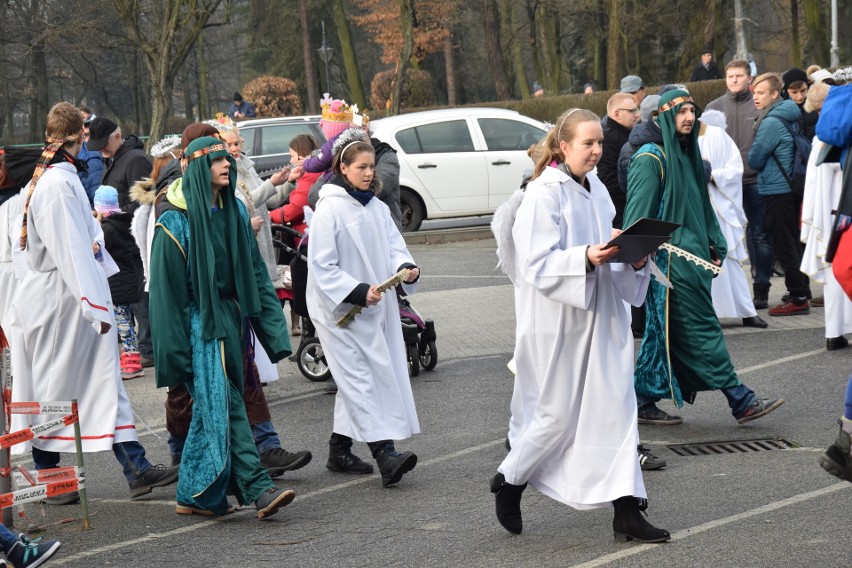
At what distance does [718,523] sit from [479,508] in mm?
1212

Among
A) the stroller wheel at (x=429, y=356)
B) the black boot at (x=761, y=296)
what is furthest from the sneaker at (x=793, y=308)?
the stroller wheel at (x=429, y=356)

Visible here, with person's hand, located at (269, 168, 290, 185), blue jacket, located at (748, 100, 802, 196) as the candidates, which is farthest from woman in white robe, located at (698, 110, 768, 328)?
person's hand, located at (269, 168, 290, 185)

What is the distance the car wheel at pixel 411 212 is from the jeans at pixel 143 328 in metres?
8.44

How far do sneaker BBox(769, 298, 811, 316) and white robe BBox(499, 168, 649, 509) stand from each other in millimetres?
6476

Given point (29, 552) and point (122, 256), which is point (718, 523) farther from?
point (122, 256)

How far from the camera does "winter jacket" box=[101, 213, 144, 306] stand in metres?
10.8

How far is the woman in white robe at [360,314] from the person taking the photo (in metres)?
7.16

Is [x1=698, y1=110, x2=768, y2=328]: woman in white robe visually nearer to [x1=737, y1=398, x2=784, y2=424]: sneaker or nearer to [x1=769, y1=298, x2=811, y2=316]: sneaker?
[x1=769, y1=298, x2=811, y2=316]: sneaker

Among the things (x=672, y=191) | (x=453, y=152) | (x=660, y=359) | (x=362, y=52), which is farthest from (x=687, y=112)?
(x=362, y=52)

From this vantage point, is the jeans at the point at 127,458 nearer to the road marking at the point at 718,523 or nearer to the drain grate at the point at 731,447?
the road marking at the point at 718,523

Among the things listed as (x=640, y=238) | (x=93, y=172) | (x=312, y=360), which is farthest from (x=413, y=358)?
(x=640, y=238)

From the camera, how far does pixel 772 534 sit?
5617mm

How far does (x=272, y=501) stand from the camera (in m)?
6.38

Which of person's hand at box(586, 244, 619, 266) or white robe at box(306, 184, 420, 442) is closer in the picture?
person's hand at box(586, 244, 619, 266)
